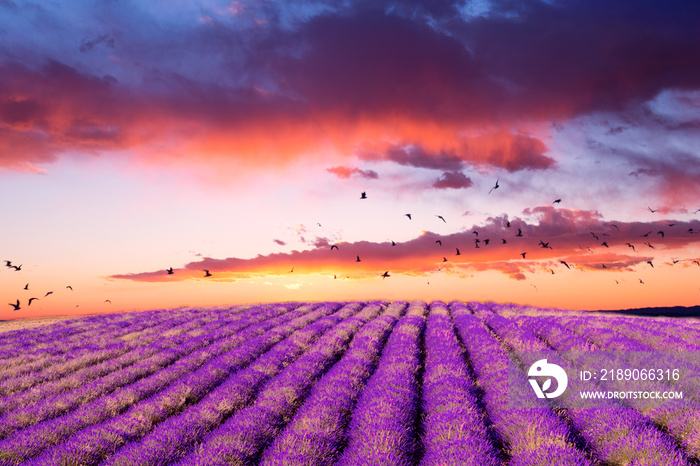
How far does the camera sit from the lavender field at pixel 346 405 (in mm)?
5094

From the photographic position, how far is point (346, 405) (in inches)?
262

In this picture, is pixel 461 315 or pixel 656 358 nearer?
pixel 656 358

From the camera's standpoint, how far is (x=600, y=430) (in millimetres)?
5492

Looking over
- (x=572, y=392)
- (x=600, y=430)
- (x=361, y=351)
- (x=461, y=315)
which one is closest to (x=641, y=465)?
(x=600, y=430)

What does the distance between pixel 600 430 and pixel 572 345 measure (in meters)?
5.64

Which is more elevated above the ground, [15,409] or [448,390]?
[448,390]

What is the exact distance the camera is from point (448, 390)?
7094 millimetres

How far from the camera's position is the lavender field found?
509 centimetres

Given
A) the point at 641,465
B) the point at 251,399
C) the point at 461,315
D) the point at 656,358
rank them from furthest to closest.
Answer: the point at 461,315, the point at 656,358, the point at 251,399, the point at 641,465

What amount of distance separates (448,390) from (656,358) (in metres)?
5.43

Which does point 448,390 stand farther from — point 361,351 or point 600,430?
point 361,351

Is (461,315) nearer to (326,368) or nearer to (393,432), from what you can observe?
(326,368)

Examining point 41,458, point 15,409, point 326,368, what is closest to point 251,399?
point 326,368

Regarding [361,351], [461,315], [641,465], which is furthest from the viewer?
[461,315]
